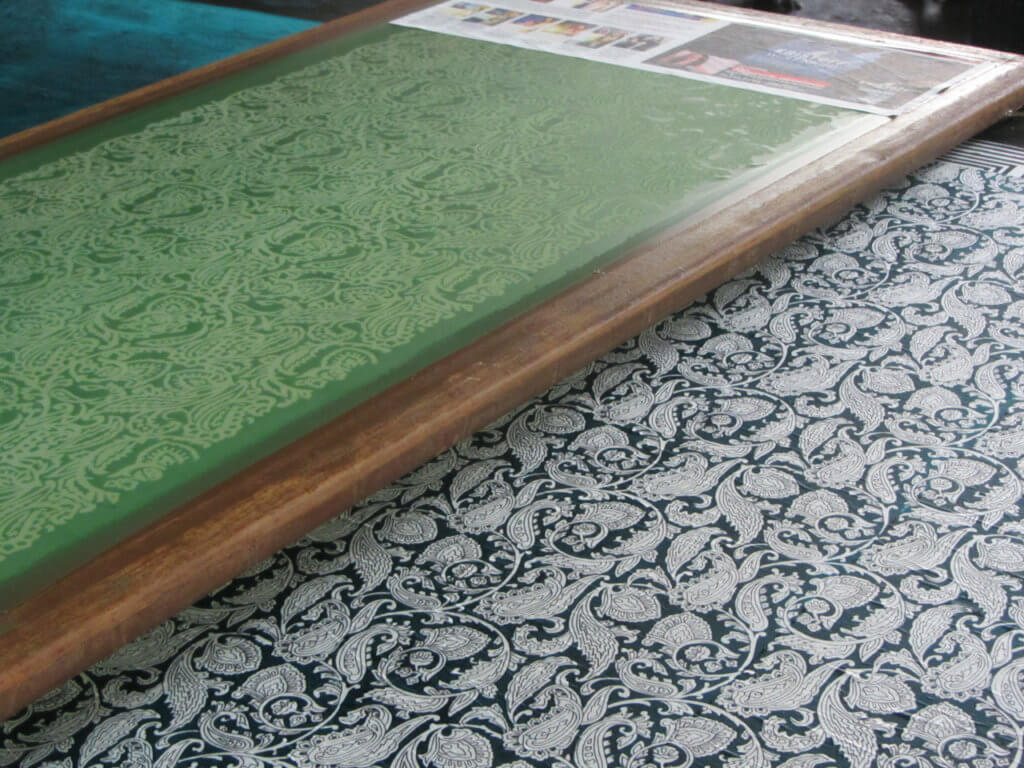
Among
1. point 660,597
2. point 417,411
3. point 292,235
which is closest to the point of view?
point 660,597

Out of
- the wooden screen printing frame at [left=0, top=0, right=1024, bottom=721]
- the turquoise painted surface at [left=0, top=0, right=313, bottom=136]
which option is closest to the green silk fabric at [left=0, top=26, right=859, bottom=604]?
the wooden screen printing frame at [left=0, top=0, right=1024, bottom=721]

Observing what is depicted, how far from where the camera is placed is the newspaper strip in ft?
5.74

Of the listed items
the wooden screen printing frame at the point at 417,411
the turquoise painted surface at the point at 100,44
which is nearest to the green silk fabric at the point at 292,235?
the wooden screen printing frame at the point at 417,411

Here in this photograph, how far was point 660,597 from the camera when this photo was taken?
94cm

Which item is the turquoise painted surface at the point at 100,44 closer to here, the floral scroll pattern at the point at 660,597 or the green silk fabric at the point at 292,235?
the green silk fabric at the point at 292,235

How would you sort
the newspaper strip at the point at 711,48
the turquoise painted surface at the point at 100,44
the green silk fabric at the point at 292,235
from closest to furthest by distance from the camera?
the green silk fabric at the point at 292,235, the newspaper strip at the point at 711,48, the turquoise painted surface at the point at 100,44

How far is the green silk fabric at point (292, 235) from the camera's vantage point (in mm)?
1028

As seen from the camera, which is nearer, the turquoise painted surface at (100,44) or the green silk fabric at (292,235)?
the green silk fabric at (292,235)

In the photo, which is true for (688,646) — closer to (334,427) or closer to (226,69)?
(334,427)

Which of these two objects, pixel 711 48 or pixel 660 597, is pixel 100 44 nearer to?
pixel 711 48

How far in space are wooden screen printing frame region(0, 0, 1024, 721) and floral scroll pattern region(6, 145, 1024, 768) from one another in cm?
5

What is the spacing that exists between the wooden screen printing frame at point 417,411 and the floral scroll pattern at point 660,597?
0.15ft

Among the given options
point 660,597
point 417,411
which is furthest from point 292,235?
point 660,597

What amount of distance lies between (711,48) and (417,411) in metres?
1.11
